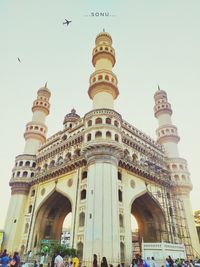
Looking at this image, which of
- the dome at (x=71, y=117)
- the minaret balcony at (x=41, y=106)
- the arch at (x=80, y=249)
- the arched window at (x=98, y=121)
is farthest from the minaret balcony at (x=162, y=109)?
the arch at (x=80, y=249)

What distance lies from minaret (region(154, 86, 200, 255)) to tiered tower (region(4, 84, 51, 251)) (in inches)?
900

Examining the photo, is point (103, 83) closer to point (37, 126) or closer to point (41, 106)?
point (37, 126)

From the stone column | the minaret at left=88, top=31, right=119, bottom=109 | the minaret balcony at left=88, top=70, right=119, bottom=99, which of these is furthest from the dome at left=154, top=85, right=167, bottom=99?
the stone column

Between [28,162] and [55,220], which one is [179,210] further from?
[28,162]

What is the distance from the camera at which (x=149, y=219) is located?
3672 cm

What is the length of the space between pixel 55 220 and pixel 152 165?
59.3 ft

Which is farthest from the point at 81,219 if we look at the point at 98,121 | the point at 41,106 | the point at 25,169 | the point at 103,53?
the point at 41,106

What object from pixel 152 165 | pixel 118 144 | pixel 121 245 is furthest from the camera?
pixel 152 165

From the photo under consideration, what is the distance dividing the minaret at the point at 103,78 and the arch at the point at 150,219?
585 inches

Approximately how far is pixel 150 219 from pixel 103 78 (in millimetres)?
22890

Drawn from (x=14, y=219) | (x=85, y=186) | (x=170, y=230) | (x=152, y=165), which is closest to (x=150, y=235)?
(x=170, y=230)

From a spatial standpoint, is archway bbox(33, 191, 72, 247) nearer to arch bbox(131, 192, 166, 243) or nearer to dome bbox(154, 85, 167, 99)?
arch bbox(131, 192, 166, 243)

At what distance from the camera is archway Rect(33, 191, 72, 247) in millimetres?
35188

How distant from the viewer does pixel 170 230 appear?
3400 centimetres
